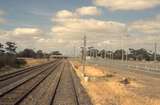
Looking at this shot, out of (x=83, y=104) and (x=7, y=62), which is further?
(x=7, y=62)

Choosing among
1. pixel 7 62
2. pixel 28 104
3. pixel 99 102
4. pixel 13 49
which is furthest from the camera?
pixel 13 49

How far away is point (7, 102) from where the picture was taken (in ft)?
55.7

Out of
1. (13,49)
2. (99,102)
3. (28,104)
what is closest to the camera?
(28,104)

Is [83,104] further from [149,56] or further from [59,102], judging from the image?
[149,56]

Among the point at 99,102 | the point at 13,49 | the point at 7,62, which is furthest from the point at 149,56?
the point at 99,102

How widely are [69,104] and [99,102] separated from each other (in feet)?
5.93

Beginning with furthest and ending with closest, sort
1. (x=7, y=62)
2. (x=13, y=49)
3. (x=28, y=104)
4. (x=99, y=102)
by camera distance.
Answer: (x=13, y=49) → (x=7, y=62) → (x=99, y=102) → (x=28, y=104)

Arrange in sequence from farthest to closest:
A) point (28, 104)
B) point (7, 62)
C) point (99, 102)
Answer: point (7, 62) → point (99, 102) → point (28, 104)

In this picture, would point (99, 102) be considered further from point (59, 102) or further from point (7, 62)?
point (7, 62)

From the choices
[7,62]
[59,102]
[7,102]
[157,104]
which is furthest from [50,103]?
[7,62]

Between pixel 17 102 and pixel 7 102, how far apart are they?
0.53 meters

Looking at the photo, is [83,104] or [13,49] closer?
[83,104]

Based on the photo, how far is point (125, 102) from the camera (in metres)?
17.0

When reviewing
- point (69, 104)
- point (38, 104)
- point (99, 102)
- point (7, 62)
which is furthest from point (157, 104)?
point (7, 62)
